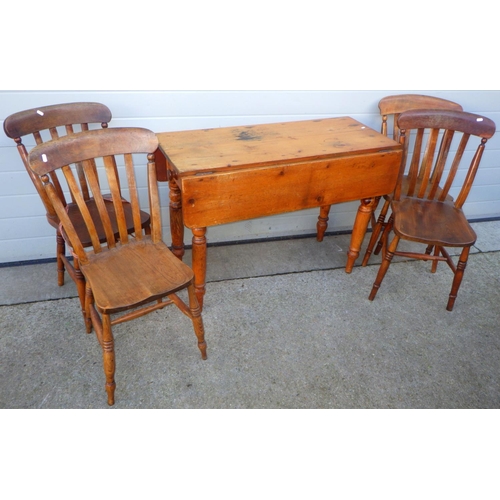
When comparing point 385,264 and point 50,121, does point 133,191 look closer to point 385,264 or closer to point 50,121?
point 50,121

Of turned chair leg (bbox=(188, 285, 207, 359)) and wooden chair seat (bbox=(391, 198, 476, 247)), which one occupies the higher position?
wooden chair seat (bbox=(391, 198, 476, 247))

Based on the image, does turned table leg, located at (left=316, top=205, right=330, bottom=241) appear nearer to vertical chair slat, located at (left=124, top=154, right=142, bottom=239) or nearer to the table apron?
the table apron

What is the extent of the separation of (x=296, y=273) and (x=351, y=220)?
2.26ft

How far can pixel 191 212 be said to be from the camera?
1.86 meters

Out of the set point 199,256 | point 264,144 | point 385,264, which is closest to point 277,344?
point 199,256

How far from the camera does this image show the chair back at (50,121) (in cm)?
187

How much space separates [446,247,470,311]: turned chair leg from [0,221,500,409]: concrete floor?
0.21ft

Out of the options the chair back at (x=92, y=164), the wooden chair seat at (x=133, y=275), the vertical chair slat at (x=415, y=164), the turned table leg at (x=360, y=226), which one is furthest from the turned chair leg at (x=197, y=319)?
the vertical chair slat at (x=415, y=164)

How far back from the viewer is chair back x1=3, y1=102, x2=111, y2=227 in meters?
1.87

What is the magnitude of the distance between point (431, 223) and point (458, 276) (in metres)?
0.33

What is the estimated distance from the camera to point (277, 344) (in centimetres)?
211

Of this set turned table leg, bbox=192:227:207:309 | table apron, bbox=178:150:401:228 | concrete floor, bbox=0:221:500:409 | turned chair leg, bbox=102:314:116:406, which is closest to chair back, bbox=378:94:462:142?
table apron, bbox=178:150:401:228

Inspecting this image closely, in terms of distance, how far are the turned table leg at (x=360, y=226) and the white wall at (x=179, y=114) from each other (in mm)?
494

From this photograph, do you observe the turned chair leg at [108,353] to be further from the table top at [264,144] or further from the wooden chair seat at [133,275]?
the table top at [264,144]
